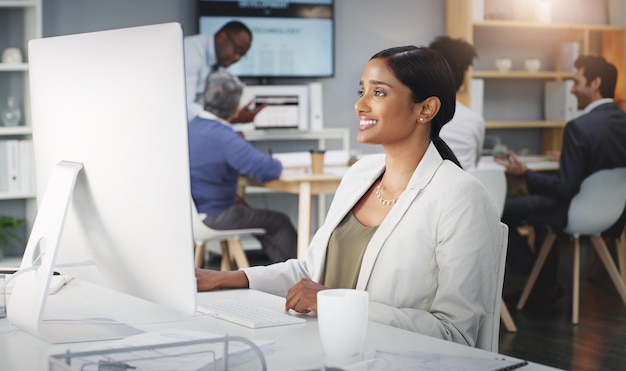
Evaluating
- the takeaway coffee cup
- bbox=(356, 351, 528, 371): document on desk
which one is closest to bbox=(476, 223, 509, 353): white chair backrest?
bbox=(356, 351, 528, 371): document on desk

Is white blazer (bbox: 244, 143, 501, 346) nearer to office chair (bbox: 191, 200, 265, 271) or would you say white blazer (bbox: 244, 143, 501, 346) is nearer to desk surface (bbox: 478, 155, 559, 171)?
office chair (bbox: 191, 200, 265, 271)

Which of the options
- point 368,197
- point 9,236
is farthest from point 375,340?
point 9,236

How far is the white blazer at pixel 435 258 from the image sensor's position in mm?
1618

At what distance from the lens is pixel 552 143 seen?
7.35m

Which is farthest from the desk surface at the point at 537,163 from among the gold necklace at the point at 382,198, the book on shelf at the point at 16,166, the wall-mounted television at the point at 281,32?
the gold necklace at the point at 382,198

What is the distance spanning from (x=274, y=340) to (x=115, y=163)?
36 centimetres

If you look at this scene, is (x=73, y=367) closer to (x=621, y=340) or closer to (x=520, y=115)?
(x=621, y=340)

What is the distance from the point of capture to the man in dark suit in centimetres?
447

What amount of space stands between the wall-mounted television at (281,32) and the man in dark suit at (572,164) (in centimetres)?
204

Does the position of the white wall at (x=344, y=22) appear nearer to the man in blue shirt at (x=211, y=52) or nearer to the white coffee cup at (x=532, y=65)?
the man in blue shirt at (x=211, y=52)

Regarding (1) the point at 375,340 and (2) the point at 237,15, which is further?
(2) the point at 237,15

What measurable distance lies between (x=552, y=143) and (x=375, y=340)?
625 centimetres

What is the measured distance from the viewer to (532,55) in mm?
7383

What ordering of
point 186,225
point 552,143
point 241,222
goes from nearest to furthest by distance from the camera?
point 186,225 → point 241,222 → point 552,143
